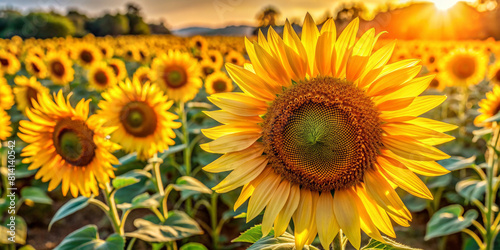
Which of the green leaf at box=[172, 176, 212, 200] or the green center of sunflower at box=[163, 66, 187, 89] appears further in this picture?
the green center of sunflower at box=[163, 66, 187, 89]

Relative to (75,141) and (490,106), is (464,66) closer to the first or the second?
(490,106)

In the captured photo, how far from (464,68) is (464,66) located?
4 centimetres

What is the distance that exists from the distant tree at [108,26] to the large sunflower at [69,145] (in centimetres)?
3797

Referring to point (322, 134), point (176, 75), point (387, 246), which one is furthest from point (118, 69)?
point (387, 246)

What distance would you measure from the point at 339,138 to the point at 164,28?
155 feet

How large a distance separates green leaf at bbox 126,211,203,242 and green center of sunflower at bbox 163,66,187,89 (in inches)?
102

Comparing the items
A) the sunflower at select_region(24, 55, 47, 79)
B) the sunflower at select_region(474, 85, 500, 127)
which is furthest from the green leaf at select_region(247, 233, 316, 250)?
the sunflower at select_region(24, 55, 47, 79)

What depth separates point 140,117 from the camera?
9.74 ft

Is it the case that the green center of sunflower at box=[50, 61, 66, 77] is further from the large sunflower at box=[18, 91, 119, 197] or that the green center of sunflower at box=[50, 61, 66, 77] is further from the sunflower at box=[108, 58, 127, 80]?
the large sunflower at box=[18, 91, 119, 197]

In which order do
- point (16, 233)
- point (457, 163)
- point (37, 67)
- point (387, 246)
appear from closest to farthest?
point (387, 246)
point (457, 163)
point (16, 233)
point (37, 67)

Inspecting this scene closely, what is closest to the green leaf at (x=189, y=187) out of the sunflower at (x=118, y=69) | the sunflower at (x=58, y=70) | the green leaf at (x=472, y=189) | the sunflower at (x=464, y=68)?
the green leaf at (x=472, y=189)

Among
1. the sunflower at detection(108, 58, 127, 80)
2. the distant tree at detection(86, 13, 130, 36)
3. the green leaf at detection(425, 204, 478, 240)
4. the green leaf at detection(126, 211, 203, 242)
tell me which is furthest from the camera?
the distant tree at detection(86, 13, 130, 36)

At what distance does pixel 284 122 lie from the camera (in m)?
1.39

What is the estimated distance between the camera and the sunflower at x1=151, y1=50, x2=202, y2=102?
4961mm
